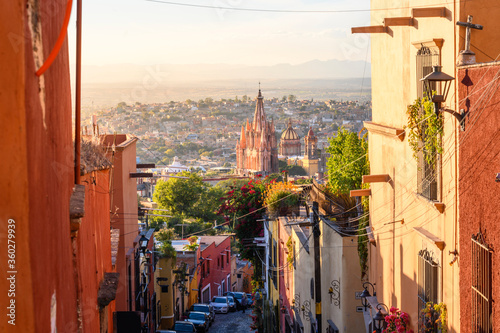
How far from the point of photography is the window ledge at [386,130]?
1059cm

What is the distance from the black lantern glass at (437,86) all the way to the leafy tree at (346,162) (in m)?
5.93

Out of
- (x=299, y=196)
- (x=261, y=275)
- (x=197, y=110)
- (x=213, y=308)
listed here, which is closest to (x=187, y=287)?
(x=213, y=308)

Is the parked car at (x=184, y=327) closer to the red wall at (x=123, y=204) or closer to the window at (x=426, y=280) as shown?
the red wall at (x=123, y=204)

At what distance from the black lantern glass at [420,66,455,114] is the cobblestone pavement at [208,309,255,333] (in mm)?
24980

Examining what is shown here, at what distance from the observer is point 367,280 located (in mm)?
13766

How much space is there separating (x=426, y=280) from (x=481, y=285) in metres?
2.44

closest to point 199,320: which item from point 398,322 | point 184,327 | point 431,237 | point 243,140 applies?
point 184,327

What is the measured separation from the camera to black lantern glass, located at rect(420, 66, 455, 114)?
7055 mm

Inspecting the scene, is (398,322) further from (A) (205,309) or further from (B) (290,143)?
(B) (290,143)

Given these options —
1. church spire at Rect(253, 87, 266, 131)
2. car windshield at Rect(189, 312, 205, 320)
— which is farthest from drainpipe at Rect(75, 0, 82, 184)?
church spire at Rect(253, 87, 266, 131)

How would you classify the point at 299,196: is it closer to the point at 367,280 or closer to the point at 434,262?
the point at 367,280

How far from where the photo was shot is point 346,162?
15.1 meters

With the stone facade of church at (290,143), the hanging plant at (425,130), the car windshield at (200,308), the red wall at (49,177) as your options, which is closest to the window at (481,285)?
the hanging plant at (425,130)

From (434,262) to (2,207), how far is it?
6.57 meters
